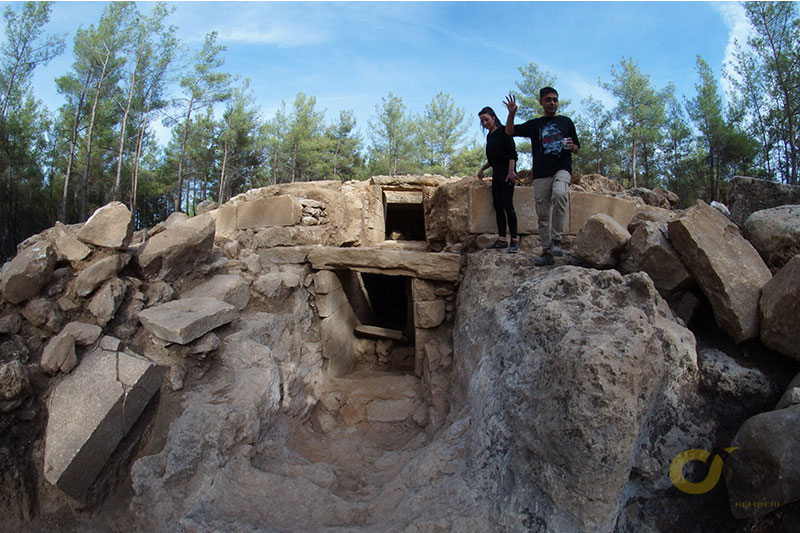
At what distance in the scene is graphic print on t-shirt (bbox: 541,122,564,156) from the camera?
10.2 ft

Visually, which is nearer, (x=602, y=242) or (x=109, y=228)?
(x=602, y=242)

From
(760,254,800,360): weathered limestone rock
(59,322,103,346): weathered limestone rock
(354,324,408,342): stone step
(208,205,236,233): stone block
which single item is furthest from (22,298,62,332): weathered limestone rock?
(760,254,800,360): weathered limestone rock

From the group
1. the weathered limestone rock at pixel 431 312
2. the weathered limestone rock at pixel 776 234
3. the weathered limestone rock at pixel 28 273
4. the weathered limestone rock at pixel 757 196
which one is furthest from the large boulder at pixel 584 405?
the weathered limestone rock at pixel 28 273

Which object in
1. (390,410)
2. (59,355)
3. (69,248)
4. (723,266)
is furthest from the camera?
(390,410)

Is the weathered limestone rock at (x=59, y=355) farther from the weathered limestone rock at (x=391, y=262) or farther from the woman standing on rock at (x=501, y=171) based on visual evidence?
the woman standing on rock at (x=501, y=171)

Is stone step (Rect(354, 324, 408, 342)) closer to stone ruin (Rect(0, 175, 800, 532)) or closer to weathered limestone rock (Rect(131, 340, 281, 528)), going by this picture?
stone ruin (Rect(0, 175, 800, 532))

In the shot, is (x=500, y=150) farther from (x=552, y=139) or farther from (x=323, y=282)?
(x=323, y=282)

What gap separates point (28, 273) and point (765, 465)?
15.0 feet

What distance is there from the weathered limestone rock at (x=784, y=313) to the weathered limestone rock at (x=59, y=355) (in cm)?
436

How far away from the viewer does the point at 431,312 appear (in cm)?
450

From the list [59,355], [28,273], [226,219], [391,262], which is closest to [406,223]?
[226,219]

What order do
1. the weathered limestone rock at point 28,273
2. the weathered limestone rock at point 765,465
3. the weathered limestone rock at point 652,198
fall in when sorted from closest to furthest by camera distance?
the weathered limestone rock at point 765,465, the weathered limestone rock at point 28,273, the weathered limestone rock at point 652,198

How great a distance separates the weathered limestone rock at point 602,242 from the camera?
267cm

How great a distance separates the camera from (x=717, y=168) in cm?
1484
